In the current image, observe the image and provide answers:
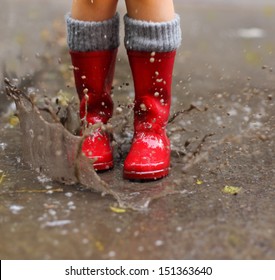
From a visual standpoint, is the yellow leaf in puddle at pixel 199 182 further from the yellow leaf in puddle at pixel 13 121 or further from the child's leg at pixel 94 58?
the yellow leaf in puddle at pixel 13 121

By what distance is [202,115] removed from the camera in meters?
3.06

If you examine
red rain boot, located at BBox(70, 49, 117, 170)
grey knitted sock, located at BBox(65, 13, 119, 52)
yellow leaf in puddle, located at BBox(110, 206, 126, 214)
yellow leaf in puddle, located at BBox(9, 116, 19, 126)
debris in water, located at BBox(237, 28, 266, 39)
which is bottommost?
debris in water, located at BBox(237, 28, 266, 39)

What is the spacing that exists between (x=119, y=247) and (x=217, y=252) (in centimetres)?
26

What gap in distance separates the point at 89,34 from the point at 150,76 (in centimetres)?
26

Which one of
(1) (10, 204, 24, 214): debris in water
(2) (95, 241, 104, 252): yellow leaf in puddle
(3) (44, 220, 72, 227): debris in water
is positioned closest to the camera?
(2) (95, 241, 104, 252): yellow leaf in puddle

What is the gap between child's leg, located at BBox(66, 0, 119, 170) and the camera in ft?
7.68

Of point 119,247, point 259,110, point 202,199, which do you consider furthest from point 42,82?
point 119,247

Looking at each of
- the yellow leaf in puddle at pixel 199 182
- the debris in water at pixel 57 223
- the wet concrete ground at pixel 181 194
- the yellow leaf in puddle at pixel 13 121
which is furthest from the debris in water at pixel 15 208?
the yellow leaf in puddle at pixel 13 121

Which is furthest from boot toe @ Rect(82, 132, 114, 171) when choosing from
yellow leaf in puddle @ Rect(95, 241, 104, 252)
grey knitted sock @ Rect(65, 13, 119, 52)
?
yellow leaf in puddle @ Rect(95, 241, 104, 252)

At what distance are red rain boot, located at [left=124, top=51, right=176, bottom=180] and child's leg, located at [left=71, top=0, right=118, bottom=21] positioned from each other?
165 millimetres

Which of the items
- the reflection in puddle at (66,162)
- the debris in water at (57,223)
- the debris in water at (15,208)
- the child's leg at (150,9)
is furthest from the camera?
the child's leg at (150,9)

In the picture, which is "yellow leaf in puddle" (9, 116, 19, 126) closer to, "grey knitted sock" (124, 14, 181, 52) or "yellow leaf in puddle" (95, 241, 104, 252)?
"grey knitted sock" (124, 14, 181, 52)

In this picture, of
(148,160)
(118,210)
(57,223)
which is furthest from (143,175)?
(57,223)

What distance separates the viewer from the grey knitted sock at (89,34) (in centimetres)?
234
